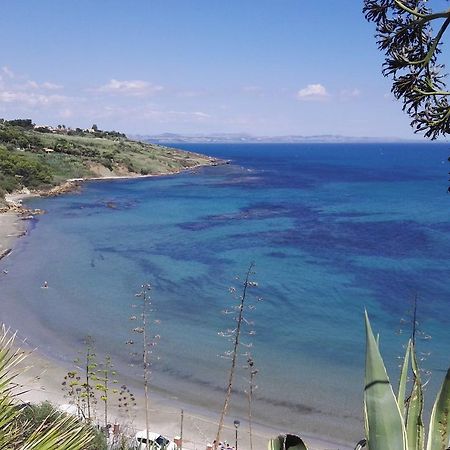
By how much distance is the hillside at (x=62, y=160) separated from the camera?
5609 centimetres

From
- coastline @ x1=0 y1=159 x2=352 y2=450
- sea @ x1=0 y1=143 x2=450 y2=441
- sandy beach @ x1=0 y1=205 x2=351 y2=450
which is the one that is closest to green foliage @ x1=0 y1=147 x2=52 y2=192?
sea @ x1=0 y1=143 x2=450 y2=441

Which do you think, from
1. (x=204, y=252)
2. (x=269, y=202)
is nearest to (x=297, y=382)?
(x=204, y=252)

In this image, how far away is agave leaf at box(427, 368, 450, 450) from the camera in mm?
2355

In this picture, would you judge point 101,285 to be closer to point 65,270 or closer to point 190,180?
point 65,270

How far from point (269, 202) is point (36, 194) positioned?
2239 centimetres

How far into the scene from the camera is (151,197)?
56938 mm

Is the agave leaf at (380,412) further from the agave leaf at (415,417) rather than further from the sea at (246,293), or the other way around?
the sea at (246,293)

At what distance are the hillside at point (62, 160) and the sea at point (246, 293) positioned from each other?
26.9 ft

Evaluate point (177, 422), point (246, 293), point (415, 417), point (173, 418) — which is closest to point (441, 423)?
point (415, 417)

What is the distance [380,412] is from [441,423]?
0.38 meters

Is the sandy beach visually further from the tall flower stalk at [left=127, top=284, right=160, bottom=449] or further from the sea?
the sea

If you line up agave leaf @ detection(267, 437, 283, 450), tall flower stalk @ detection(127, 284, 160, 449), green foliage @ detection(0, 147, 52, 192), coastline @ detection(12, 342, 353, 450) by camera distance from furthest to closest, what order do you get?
green foliage @ detection(0, 147, 52, 192) < coastline @ detection(12, 342, 353, 450) < tall flower stalk @ detection(127, 284, 160, 449) < agave leaf @ detection(267, 437, 283, 450)

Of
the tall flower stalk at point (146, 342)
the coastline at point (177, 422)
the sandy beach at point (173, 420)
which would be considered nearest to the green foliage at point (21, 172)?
the tall flower stalk at point (146, 342)

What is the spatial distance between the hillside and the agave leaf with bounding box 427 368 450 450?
47.1 meters
